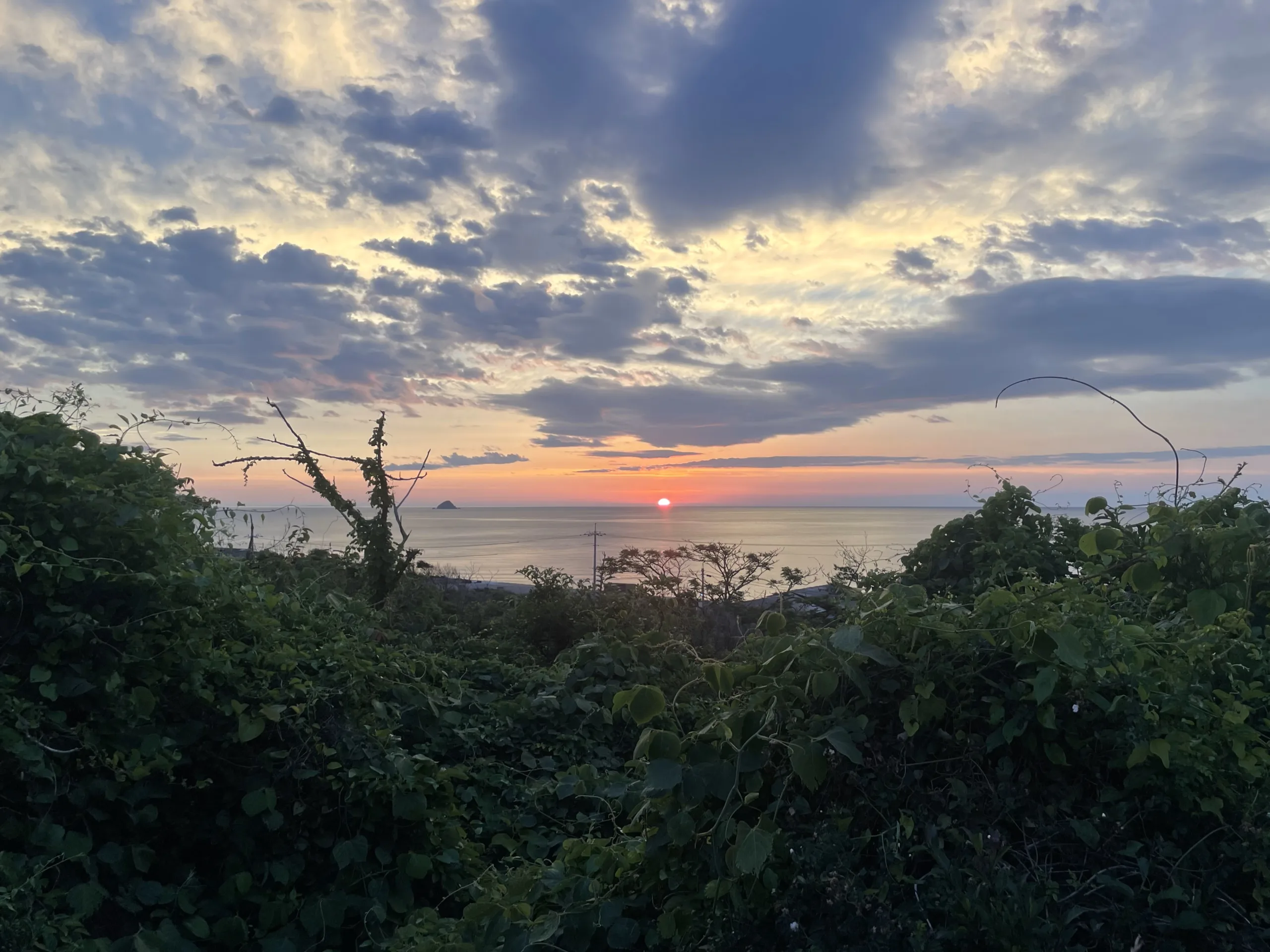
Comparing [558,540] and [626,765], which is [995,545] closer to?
[626,765]

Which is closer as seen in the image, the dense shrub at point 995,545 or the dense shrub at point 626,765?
the dense shrub at point 626,765

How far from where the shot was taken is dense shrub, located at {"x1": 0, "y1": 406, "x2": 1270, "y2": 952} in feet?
7.49

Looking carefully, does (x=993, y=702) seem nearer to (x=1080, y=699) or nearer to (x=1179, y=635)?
(x=1080, y=699)

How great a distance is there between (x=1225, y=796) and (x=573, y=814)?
3434 millimetres

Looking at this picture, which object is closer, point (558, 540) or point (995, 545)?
point (995, 545)

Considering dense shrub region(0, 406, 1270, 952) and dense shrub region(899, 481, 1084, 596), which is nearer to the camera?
dense shrub region(0, 406, 1270, 952)

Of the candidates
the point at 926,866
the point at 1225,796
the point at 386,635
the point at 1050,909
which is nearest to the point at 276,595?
the point at 386,635

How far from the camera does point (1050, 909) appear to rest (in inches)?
84.7

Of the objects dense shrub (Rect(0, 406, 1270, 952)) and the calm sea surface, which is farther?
the calm sea surface

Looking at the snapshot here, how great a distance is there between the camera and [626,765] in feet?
10.6

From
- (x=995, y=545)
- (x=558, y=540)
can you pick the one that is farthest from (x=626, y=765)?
(x=558, y=540)

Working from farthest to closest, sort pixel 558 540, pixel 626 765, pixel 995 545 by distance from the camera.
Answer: pixel 558 540, pixel 995 545, pixel 626 765

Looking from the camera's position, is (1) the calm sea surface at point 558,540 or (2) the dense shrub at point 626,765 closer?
(2) the dense shrub at point 626,765

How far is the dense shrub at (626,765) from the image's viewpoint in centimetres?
228
